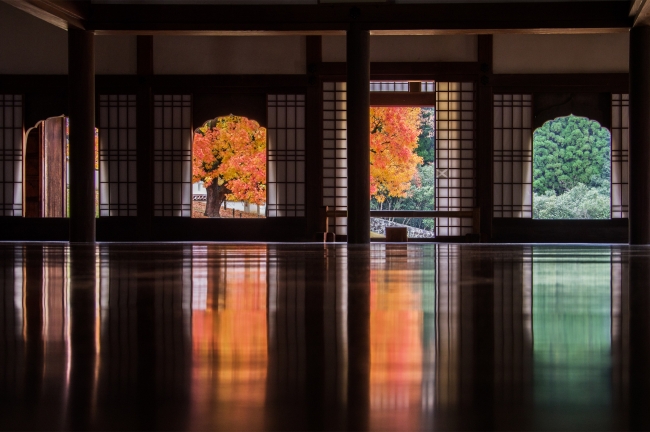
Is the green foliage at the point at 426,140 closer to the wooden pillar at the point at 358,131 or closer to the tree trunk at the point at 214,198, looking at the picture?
the tree trunk at the point at 214,198

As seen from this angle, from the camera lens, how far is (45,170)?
10.4 metres

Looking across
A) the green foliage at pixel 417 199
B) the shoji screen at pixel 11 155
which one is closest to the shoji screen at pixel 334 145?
the shoji screen at pixel 11 155

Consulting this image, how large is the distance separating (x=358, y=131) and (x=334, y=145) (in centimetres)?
231

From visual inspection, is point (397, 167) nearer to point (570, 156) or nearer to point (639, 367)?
point (570, 156)

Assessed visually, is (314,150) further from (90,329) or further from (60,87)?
(90,329)

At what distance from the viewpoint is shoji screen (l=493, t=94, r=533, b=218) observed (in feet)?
28.2

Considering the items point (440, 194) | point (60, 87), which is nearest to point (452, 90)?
point (440, 194)

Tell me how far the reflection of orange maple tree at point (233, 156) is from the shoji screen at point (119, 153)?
5148 millimetres

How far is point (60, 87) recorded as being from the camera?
8.62 m

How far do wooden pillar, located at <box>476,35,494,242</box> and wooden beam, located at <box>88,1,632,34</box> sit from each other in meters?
2.04

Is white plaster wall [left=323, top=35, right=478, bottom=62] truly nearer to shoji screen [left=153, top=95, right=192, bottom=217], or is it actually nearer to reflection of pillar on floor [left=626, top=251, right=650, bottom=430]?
shoji screen [left=153, top=95, right=192, bottom=217]

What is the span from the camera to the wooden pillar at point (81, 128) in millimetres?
6508

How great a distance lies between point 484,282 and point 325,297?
0.90ft

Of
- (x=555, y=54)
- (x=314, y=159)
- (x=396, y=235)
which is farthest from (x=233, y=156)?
(x=555, y=54)
